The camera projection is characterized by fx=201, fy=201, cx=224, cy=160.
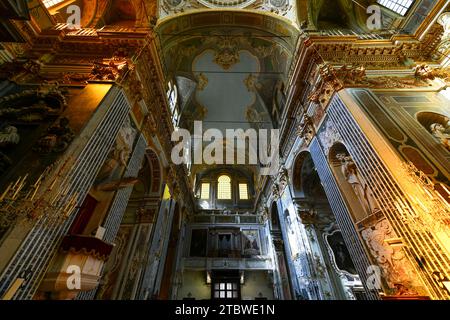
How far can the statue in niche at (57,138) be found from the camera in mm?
4320

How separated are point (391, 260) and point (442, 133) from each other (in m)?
3.97

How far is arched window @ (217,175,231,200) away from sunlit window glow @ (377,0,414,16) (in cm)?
1660

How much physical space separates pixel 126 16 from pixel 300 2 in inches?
341

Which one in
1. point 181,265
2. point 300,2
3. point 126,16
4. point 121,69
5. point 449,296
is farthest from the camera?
point 181,265

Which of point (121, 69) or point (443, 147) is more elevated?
point (121, 69)

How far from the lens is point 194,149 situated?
58.2ft

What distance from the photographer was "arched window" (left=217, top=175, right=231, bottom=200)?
20.1m

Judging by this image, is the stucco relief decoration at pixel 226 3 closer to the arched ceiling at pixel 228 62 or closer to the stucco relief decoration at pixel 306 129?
the arched ceiling at pixel 228 62

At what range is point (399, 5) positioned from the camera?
8.01 metres

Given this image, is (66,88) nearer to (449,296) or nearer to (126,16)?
(126,16)

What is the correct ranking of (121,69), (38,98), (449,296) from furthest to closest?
(121,69) < (38,98) < (449,296)

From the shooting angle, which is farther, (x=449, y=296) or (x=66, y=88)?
(x=66, y=88)
